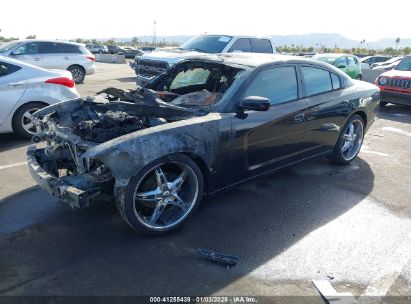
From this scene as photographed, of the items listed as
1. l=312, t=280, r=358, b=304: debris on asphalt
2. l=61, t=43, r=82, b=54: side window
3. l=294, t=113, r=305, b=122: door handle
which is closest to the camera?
l=312, t=280, r=358, b=304: debris on asphalt

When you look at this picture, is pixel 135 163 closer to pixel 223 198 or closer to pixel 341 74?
pixel 223 198

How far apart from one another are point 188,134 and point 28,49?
11998 millimetres

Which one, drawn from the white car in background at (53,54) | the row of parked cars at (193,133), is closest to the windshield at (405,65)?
the row of parked cars at (193,133)

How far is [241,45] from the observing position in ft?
35.3

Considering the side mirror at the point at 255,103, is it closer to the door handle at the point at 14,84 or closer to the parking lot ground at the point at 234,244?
the parking lot ground at the point at 234,244

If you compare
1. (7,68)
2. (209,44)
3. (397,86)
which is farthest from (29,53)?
(397,86)

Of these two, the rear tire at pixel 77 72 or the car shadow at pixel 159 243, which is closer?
the car shadow at pixel 159 243

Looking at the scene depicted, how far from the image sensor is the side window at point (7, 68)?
6.17 meters

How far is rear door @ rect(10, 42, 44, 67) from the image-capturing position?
1300 cm

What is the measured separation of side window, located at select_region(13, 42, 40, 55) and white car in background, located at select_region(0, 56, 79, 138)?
758 centimetres

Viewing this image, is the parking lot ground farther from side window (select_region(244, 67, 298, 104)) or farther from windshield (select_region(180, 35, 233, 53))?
windshield (select_region(180, 35, 233, 53))

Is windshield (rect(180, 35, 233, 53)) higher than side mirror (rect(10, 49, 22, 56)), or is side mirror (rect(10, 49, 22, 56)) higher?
windshield (rect(180, 35, 233, 53))

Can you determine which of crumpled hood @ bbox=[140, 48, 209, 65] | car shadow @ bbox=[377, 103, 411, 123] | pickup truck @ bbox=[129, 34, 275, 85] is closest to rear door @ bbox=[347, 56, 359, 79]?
car shadow @ bbox=[377, 103, 411, 123]

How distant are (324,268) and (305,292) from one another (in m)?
0.41
